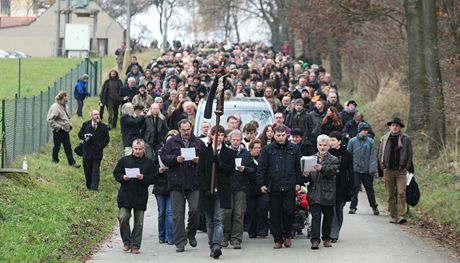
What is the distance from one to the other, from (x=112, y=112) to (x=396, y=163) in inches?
565

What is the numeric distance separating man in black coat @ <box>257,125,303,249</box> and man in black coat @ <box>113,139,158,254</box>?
1.67m

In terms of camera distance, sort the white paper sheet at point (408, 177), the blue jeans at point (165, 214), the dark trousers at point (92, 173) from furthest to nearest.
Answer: the dark trousers at point (92, 173), the white paper sheet at point (408, 177), the blue jeans at point (165, 214)

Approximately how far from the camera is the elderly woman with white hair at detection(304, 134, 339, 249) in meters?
16.8

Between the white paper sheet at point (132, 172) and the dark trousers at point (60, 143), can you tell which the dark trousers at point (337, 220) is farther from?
the dark trousers at point (60, 143)

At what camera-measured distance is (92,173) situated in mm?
22750

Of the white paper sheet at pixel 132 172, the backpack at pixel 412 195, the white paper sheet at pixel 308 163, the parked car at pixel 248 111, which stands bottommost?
the backpack at pixel 412 195

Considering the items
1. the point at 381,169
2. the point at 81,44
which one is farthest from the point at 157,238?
the point at 81,44

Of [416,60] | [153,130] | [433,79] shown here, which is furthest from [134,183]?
[416,60]

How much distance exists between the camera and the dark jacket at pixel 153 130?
23719mm

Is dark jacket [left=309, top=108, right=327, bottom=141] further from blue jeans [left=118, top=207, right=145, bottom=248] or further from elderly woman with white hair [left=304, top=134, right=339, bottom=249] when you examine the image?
blue jeans [left=118, top=207, right=145, bottom=248]

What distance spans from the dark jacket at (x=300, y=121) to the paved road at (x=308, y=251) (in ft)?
17.8

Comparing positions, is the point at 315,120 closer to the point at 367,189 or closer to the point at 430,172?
the point at 367,189

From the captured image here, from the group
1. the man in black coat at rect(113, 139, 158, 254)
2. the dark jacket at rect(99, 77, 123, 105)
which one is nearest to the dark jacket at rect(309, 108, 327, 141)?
the man in black coat at rect(113, 139, 158, 254)

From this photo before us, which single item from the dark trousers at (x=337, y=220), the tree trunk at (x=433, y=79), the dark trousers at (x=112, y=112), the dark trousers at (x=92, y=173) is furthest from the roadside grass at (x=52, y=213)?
the tree trunk at (x=433, y=79)
